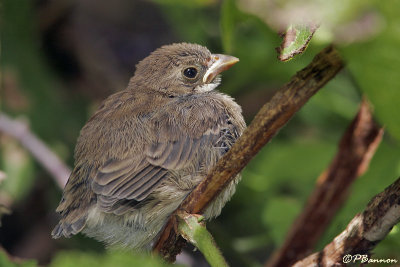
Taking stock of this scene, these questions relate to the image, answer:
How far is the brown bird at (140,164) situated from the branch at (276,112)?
68 cm

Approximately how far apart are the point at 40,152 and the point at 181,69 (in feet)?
3.08

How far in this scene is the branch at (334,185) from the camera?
2395 mm

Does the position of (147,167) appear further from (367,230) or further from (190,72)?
(367,230)

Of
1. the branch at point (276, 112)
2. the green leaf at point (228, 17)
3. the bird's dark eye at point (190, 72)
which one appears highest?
the green leaf at point (228, 17)

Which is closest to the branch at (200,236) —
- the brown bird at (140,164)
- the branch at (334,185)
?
the brown bird at (140,164)

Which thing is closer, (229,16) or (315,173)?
(229,16)

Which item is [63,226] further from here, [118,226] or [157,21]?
[157,21]

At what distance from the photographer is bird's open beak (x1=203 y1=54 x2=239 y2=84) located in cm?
335

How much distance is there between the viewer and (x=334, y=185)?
2.57 meters

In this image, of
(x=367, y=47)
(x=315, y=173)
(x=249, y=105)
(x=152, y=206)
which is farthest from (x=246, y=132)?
(x=249, y=105)

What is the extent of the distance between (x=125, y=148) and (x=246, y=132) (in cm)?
108

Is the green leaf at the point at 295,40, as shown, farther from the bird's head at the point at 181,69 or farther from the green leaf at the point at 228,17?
the bird's head at the point at 181,69

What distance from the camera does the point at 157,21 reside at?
6.20m

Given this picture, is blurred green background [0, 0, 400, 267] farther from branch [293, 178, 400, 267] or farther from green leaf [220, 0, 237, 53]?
green leaf [220, 0, 237, 53]
